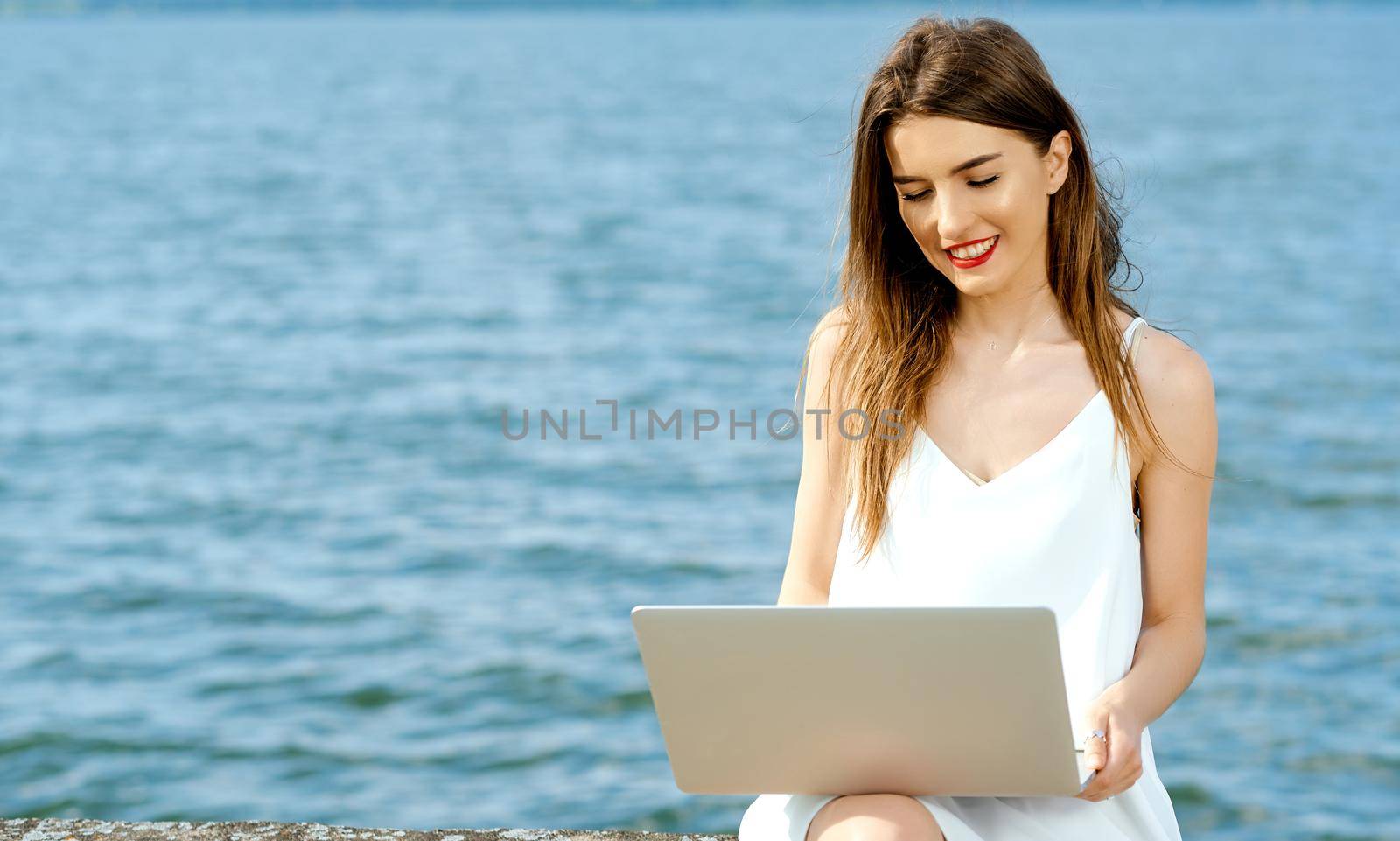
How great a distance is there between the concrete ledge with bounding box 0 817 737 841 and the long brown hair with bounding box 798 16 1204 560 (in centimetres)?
74

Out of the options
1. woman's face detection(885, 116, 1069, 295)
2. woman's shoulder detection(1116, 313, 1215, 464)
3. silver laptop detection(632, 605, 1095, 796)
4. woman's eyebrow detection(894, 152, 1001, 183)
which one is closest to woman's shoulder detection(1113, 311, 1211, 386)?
woman's shoulder detection(1116, 313, 1215, 464)

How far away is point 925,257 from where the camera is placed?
261cm

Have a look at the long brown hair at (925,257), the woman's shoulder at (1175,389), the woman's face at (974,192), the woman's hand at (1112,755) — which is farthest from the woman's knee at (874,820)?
the woman's face at (974,192)

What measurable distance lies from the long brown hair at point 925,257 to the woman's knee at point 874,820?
454mm

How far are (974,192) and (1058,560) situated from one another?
54 cm

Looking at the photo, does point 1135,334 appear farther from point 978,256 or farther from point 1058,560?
point 1058,560

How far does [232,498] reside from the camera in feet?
32.8

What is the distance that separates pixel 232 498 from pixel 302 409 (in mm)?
2106

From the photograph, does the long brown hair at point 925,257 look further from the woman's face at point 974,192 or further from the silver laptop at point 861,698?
the silver laptop at point 861,698

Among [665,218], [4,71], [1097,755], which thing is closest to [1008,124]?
[1097,755]

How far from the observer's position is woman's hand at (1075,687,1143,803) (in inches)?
85.2

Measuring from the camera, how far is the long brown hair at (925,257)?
2381 mm

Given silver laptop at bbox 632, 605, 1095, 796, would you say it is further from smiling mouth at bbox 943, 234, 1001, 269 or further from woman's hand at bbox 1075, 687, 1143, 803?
smiling mouth at bbox 943, 234, 1001, 269

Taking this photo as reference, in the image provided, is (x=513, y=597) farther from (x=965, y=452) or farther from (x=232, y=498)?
(x=965, y=452)
